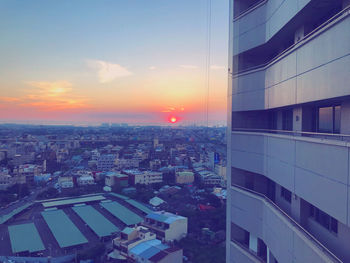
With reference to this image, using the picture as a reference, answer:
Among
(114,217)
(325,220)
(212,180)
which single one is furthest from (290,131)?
(212,180)

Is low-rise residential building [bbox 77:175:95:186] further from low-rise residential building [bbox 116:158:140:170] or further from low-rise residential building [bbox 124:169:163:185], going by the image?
low-rise residential building [bbox 116:158:140:170]

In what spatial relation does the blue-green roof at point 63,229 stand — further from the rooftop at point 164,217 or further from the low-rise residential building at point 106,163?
the low-rise residential building at point 106,163

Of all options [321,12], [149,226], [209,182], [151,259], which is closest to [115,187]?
[209,182]

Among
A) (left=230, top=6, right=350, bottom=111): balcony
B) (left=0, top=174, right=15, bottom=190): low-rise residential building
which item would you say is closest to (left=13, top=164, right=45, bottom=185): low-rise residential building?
(left=0, top=174, right=15, bottom=190): low-rise residential building

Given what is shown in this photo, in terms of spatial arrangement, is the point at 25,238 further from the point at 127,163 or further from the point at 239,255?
the point at 127,163

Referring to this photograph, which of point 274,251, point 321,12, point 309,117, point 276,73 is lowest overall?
point 274,251

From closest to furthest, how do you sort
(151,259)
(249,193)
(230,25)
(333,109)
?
(333,109)
(249,193)
(230,25)
(151,259)

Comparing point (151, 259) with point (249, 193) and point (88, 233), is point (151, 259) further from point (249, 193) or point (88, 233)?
point (249, 193)
